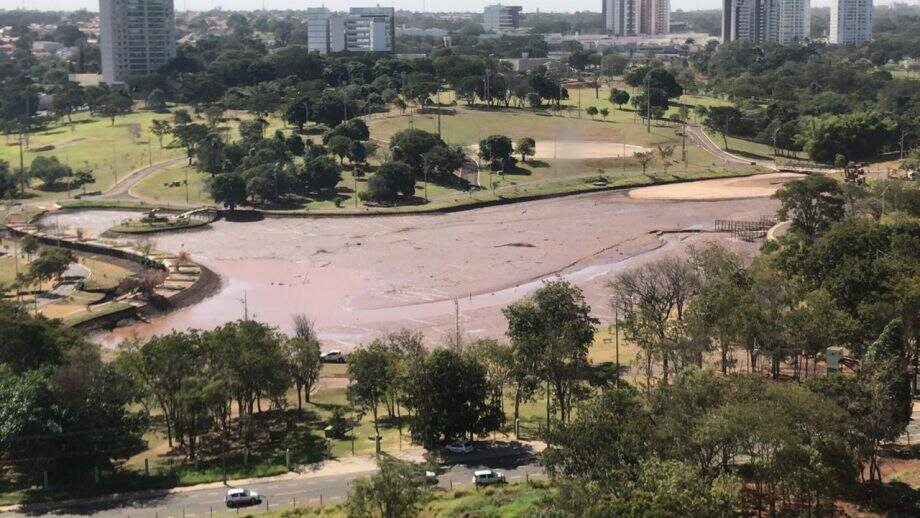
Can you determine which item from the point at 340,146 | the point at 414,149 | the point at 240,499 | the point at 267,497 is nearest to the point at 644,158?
the point at 414,149

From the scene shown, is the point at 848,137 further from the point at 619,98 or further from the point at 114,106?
the point at 114,106

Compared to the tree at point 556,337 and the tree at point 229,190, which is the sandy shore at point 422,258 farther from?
the tree at point 556,337

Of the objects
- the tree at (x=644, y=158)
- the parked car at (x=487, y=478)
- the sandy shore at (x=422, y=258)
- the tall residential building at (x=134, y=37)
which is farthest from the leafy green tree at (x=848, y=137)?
the tall residential building at (x=134, y=37)

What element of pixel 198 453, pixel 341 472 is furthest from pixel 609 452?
pixel 198 453

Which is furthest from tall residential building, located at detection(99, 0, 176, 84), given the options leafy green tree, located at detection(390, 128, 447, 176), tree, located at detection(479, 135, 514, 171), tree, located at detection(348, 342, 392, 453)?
tree, located at detection(348, 342, 392, 453)

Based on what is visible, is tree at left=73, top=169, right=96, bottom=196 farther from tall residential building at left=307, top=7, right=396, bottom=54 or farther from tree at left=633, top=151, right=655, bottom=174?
→ tall residential building at left=307, top=7, right=396, bottom=54

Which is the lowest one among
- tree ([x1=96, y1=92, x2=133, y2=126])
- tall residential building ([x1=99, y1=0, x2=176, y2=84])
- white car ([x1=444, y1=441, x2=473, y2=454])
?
white car ([x1=444, y1=441, x2=473, y2=454])
